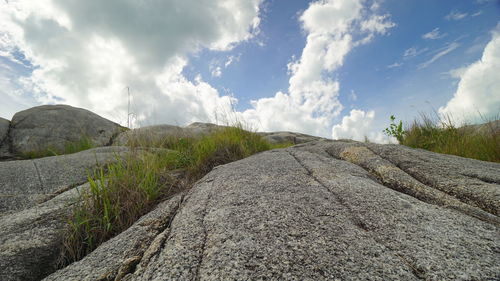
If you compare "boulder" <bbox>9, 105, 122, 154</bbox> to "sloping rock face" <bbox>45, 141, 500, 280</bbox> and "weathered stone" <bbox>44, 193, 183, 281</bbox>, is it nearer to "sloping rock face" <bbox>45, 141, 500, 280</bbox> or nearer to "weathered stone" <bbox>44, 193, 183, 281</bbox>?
"weathered stone" <bbox>44, 193, 183, 281</bbox>

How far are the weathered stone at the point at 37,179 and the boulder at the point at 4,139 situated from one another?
5469 millimetres

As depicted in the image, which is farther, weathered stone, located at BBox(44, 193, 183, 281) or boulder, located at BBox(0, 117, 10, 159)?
boulder, located at BBox(0, 117, 10, 159)

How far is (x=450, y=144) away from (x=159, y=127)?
955 cm

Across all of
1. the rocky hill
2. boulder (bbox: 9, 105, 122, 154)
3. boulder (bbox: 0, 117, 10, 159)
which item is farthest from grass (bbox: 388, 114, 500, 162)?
boulder (bbox: 0, 117, 10, 159)

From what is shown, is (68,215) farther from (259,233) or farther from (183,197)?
(259,233)

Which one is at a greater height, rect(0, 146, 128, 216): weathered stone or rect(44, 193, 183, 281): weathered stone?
rect(0, 146, 128, 216): weathered stone

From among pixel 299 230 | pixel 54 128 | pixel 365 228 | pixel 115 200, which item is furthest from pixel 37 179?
pixel 54 128

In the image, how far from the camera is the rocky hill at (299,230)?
94 centimetres

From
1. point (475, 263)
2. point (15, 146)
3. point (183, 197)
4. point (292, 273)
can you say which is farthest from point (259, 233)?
point (15, 146)

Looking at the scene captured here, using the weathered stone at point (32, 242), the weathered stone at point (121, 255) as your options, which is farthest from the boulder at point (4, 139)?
the weathered stone at point (121, 255)

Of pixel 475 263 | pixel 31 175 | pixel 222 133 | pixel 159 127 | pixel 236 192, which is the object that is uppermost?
pixel 159 127

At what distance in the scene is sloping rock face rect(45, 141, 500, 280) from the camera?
0.92 metres

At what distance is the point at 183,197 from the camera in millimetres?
2062

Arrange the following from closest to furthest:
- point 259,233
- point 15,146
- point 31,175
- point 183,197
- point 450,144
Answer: point 259,233 < point 183,197 < point 31,175 < point 450,144 < point 15,146
